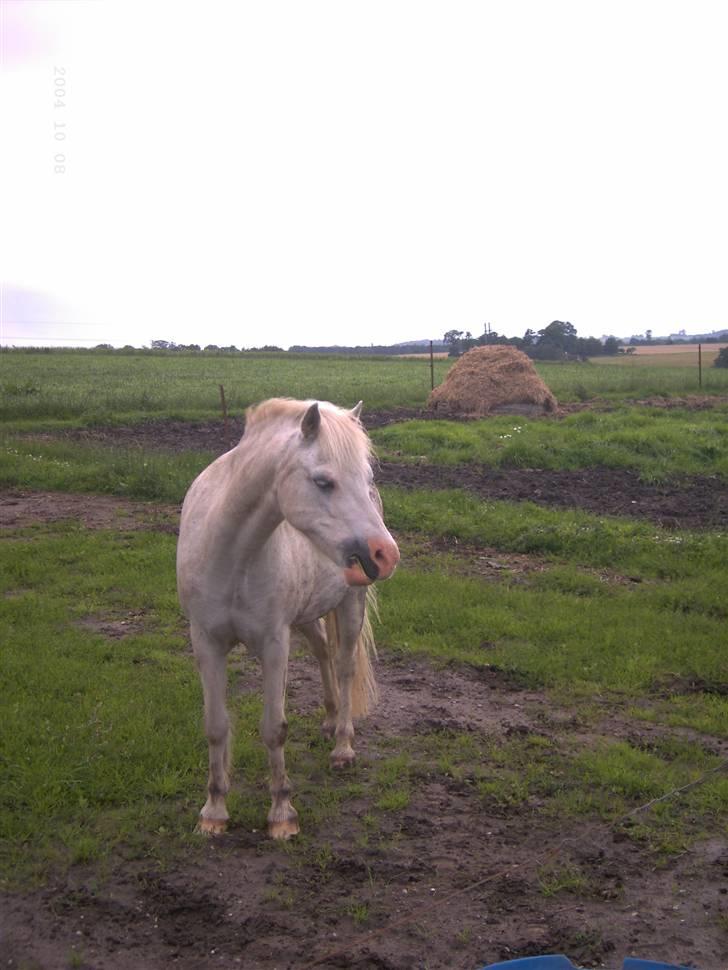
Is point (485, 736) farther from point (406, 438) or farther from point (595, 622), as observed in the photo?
point (406, 438)

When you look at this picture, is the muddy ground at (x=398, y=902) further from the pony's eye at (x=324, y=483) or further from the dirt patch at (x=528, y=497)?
the dirt patch at (x=528, y=497)

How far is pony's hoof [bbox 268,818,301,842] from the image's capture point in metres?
3.88

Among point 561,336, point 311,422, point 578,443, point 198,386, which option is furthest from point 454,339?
point 311,422

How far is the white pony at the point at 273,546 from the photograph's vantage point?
325cm

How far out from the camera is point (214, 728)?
155 inches

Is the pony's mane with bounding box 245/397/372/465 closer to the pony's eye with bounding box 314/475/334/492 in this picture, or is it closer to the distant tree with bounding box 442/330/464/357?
the pony's eye with bounding box 314/475/334/492

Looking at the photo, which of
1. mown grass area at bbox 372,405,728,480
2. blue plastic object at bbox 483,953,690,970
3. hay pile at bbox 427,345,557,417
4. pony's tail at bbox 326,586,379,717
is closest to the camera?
blue plastic object at bbox 483,953,690,970

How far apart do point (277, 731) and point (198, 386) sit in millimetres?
23703

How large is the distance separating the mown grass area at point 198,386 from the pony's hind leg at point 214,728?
1471 centimetres

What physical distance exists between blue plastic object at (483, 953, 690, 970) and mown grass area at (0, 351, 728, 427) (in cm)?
1647

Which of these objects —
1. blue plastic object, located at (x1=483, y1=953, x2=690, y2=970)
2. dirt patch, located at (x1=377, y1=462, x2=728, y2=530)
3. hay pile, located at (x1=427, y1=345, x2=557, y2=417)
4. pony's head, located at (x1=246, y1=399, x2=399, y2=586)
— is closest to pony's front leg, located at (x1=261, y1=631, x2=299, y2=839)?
pony's head, located at (x1=246, y1=399, x2=399, y2=586)

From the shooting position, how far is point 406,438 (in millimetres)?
14617

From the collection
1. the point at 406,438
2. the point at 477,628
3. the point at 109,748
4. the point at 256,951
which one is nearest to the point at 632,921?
the point at 256,951

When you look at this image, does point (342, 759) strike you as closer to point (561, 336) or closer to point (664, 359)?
point (664, 359)
